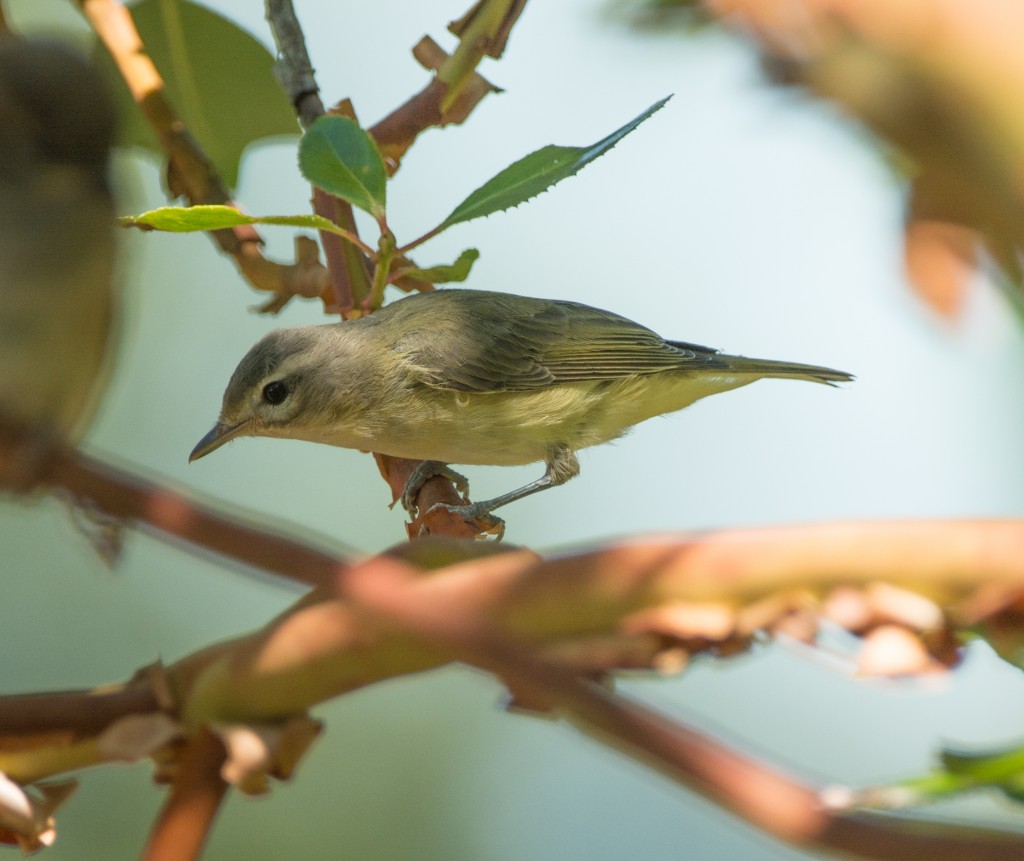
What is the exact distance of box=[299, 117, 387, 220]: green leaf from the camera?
1.47 meters

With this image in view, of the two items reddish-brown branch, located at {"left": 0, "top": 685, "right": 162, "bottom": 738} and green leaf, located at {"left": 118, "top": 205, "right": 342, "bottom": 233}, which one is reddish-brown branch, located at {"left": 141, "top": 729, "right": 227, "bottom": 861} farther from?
green leaf, located at {"left": 118, "top": 205, "right": 342, "bottom": 233}

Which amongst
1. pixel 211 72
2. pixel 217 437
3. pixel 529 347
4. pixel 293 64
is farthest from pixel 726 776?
pixel 529 347

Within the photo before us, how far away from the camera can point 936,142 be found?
301mm

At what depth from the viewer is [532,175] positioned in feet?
5.01

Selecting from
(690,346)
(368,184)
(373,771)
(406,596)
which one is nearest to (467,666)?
(406,596)

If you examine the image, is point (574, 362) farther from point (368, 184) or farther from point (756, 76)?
point (756, 76)

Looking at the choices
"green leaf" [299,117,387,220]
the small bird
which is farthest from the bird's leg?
"green leaf" [299,117,387,220]

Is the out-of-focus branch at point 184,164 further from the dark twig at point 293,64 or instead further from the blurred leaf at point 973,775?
the blurred leaf at point 973,775

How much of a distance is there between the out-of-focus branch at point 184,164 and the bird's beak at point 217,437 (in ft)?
2.51

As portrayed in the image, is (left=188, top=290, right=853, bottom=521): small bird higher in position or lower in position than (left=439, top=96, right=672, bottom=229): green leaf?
higher

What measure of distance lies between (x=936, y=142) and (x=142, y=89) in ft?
5.01

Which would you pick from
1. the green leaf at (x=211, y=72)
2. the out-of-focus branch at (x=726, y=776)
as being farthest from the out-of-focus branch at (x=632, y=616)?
the green leaf at (x=211, y=72)

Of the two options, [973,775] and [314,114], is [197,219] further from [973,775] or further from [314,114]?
[973,775]

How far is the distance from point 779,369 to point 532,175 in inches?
65.5
